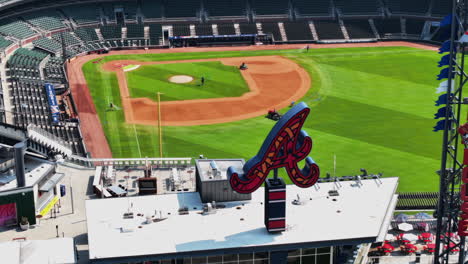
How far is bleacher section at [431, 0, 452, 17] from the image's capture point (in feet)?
499

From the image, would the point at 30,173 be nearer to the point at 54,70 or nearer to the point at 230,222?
the point at 230,222

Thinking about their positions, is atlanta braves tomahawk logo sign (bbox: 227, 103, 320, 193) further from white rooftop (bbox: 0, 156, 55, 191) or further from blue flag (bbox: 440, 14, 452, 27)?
white rooftop (bbox: 0, 156, 55, 191)

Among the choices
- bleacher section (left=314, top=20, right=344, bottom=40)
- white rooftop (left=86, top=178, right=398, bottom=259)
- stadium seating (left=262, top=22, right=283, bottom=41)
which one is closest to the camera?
white rooftop (left=86, top=178, right=398, bottom=259)

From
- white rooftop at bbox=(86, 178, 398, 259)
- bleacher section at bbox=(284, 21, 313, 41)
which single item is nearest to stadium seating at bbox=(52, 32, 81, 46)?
bleacher section at bbox=(284, 21, 313, 41)

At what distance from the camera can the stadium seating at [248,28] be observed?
145m

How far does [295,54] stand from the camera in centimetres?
13262

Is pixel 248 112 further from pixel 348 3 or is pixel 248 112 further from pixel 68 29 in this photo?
pixel 348 3

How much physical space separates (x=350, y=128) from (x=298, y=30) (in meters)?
61.7

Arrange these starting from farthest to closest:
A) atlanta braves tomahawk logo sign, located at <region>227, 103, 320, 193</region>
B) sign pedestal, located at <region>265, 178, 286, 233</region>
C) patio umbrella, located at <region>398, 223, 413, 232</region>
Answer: patio umbrella, located at <region>398, 223, 413, 232</region> → sign pedestal, located at <region>265, 178, 286, 233</region> → atlanta braves tomahawk logo sign, located at <region>227, 103, 320, 193</region>

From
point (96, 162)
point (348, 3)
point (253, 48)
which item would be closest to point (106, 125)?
point (96, 162)

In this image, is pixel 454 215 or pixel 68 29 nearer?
pixel 454 215

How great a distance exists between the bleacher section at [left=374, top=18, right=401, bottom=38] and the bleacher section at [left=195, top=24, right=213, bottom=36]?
1549 inches

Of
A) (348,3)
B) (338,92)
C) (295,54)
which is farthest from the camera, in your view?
(348,3)

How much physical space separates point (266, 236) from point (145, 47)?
9831cm
